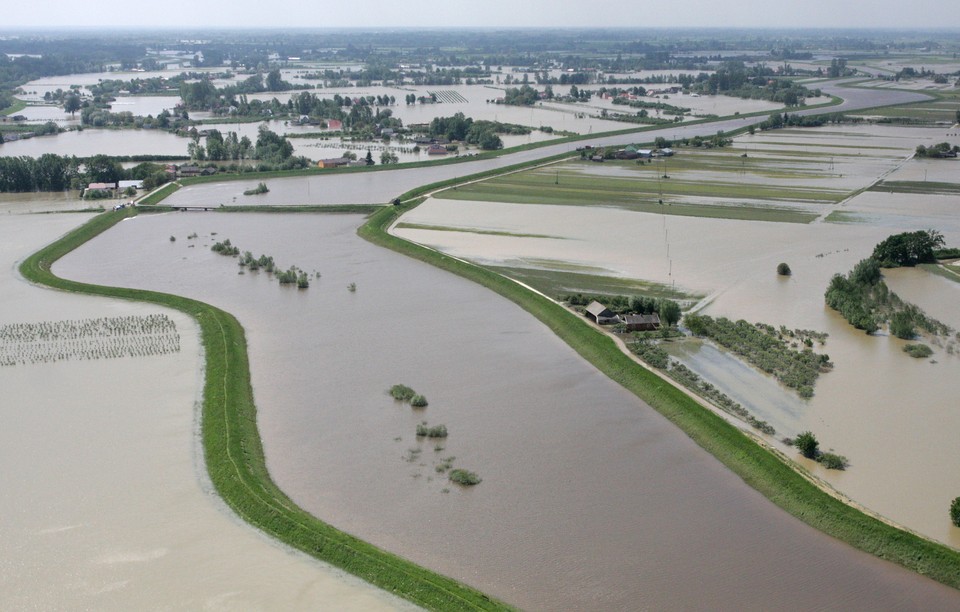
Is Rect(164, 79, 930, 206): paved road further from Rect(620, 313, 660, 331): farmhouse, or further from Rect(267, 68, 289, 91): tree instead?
Rect(267, 68, 289, 91): tree

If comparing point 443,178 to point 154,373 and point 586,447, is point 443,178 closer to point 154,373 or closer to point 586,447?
point 154,373

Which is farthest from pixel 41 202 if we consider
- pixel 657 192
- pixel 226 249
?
pixel 657 192

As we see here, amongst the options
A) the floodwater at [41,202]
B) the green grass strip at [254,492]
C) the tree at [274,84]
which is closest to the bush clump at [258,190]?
the floodwater at [41,202]

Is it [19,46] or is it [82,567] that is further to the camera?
[19,46]

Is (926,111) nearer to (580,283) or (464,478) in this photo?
(580,283)

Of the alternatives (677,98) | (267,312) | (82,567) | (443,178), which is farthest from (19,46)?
(82,567)

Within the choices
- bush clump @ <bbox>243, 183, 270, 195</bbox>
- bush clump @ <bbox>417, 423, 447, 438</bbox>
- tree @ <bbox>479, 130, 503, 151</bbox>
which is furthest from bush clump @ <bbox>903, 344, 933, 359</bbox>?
tree @ <bbox>479, 130, 503, 151</bbox>

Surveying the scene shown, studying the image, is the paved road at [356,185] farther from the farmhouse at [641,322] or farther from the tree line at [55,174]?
the farmhouse at [641,322]

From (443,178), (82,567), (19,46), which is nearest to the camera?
(82,567)
